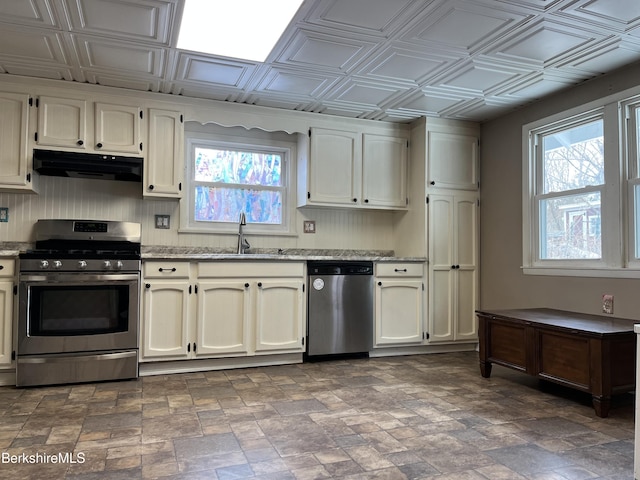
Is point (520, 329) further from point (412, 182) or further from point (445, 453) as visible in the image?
point (412, 182)

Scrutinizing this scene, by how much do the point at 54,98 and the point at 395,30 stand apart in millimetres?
2584

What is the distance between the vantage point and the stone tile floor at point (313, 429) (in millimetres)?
1967

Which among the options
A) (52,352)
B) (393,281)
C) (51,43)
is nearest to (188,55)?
(51,43)

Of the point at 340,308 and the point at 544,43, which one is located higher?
the point at 544,43

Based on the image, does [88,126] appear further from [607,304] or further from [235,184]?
[607,304]

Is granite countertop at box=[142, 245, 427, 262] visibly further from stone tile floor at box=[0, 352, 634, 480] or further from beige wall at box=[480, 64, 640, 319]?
stone tile floor at box=[0, 352, 634, 480]

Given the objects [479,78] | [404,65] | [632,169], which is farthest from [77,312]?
[632,169]

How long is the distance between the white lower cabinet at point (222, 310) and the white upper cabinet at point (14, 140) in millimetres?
1156

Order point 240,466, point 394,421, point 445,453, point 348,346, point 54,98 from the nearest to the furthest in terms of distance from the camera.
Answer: point 240,466
point 445,453
point 394,421
point 54,98
point 348,346

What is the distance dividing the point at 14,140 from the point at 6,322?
1.34 metres

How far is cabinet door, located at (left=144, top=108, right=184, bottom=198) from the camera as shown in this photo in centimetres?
386

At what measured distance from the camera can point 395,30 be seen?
2848 millimetres

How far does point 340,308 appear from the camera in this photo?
4.12 meters

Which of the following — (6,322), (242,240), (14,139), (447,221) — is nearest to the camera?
(6,322)
